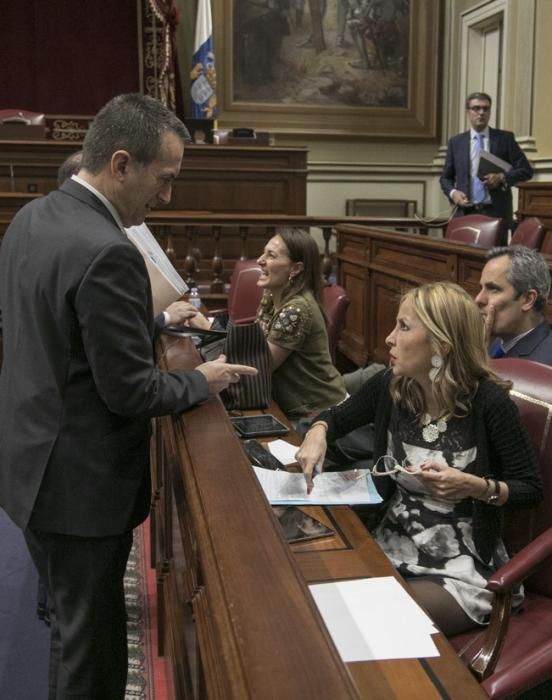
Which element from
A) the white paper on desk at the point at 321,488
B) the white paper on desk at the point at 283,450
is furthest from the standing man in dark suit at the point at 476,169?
the white paper on desk at the point at 321,488

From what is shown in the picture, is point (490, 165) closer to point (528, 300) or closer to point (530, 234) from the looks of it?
point (530, 234)

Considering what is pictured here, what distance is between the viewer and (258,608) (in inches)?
39.6

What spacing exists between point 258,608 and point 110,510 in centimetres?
76

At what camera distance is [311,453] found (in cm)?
211

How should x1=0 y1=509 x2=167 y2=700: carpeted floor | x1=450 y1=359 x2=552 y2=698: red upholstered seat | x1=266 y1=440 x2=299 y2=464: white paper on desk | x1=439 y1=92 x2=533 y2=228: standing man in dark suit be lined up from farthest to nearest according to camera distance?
x1=439 y1=92 x2=533 y2=228: standing man in dark suit < x1=0 y1=509 x2=167 y2=700: carpeted floor < x1=266 y1=440 x2=299 y2=464: white paper on desk < x1=450 y1=359 x2=552 y2=698: red upholstered seat

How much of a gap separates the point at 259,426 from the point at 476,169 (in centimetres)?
496

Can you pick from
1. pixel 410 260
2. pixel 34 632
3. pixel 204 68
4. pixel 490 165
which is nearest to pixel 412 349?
pixel 34 632

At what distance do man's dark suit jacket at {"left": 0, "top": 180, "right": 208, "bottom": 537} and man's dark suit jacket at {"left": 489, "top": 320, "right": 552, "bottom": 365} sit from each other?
4.76ft

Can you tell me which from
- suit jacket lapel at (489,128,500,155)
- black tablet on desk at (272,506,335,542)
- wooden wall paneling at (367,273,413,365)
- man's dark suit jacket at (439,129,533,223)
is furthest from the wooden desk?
suit jacket lapel at (489,128,500,155)

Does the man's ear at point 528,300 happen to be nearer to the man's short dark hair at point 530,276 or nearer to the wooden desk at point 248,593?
the man's short dark hair at point 530,276

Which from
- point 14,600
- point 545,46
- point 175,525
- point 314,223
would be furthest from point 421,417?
point 545,46

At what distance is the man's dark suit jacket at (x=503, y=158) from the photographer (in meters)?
6.58

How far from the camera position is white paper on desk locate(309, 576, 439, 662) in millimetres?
1479

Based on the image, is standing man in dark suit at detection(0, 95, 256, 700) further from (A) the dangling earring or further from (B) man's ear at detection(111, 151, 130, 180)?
(A) the dangling earring
